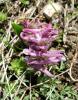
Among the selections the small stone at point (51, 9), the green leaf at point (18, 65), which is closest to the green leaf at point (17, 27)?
the green leaf at point (18, 65)

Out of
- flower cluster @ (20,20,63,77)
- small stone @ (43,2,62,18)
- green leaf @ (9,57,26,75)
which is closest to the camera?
flower cluster @ (20,20,63,77)

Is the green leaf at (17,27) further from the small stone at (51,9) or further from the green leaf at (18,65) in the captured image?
the small stone at (51,9)

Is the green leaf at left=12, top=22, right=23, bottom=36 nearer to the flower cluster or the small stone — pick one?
the flower cluster

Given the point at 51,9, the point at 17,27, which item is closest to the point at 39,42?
the point at 17,27

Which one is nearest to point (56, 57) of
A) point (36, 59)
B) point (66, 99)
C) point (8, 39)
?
point (36, 59)

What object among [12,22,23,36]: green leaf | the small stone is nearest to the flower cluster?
[12,22,23,36]: green leaf

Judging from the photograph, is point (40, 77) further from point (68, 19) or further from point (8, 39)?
point (68, 19)

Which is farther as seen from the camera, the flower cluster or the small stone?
the small stone
